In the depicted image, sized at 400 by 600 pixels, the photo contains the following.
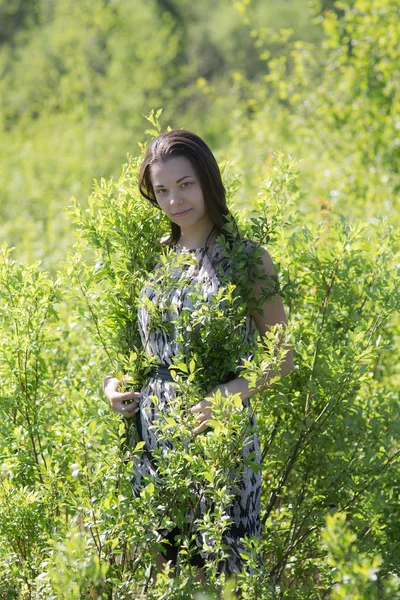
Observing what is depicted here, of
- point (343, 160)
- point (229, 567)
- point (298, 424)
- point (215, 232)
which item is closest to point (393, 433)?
point (298, 424)

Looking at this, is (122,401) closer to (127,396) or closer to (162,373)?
(127,396)

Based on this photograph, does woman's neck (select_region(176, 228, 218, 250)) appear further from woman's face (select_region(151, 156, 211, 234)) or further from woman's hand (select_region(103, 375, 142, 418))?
woman's hand (select_region(103, 375, 142, 418))

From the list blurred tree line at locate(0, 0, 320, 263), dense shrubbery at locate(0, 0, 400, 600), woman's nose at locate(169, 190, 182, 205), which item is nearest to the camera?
dense shrubbery at locate(0, 0, 400, 600)

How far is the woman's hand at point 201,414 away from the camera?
2.27 metres

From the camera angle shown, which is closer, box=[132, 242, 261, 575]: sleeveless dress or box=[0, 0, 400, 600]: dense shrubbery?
box=[0, 0, 400, 600]: dense shrubbery

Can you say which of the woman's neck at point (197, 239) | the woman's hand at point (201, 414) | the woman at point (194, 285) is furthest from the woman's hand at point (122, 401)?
the woman's neck at point (197, 239)

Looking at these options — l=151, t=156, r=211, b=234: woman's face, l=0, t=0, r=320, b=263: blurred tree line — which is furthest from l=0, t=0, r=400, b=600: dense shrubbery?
l=0, t=0, r=320, b=263: blurred tree line

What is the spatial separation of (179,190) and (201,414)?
763mm

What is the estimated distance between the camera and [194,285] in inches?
98.3

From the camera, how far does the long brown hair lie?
257cm

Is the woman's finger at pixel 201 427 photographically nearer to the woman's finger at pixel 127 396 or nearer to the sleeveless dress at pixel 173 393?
the sleeveless dress at pixel 173 393

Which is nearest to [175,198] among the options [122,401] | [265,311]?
[265,311]

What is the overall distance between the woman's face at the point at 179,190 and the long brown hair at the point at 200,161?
19mm

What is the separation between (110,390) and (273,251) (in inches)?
36.4
